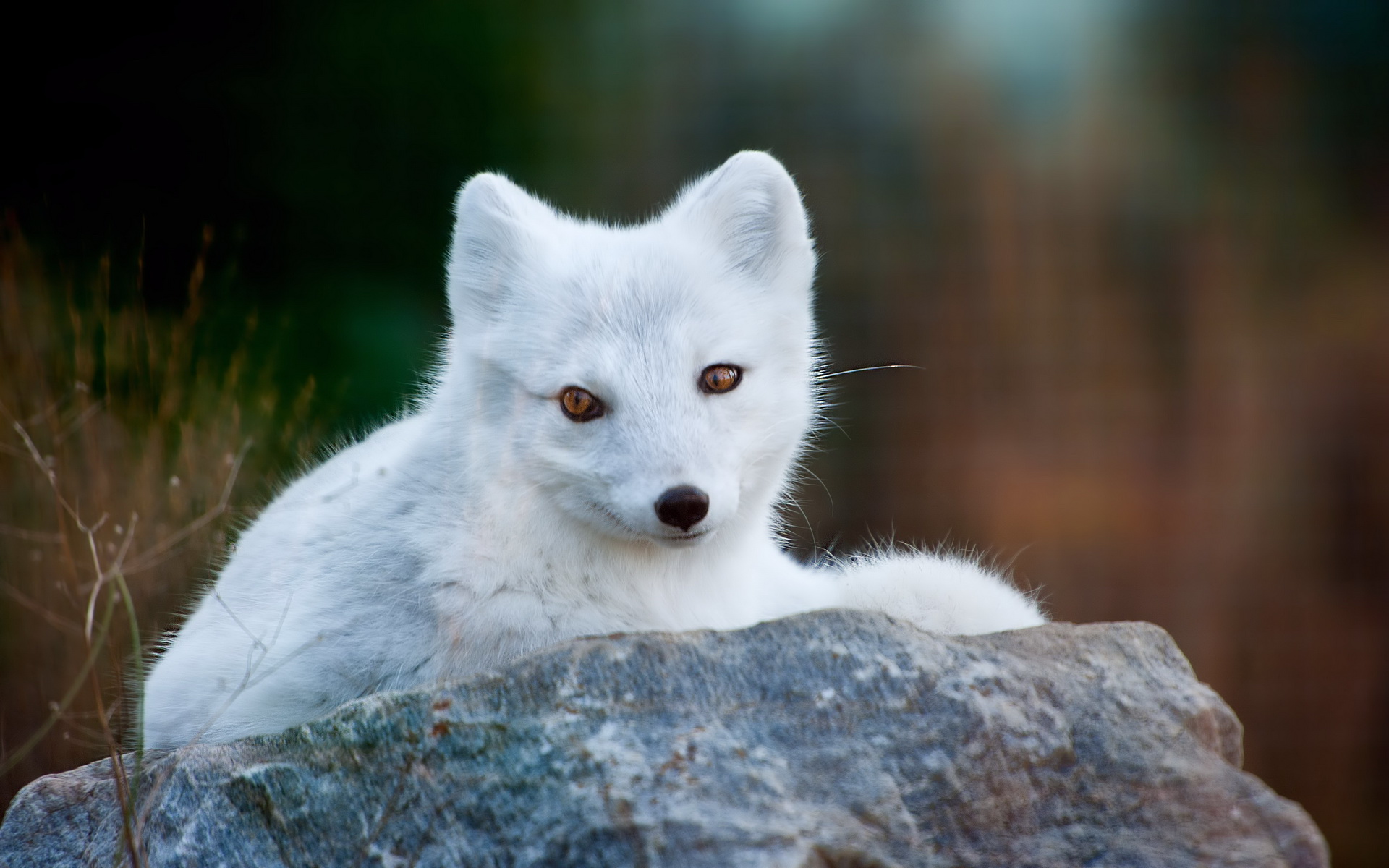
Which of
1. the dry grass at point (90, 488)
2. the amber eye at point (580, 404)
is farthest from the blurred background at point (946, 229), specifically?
the amber eye at point (580, 404)

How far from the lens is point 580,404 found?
192 cm

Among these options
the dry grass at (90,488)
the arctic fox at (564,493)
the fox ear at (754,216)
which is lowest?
the dry grass at (90,488)

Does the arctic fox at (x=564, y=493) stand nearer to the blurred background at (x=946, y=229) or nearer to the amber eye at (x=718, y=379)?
the amber eye at (x=718, y=379)

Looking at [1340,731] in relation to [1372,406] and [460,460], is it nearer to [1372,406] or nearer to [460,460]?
[1372,406]

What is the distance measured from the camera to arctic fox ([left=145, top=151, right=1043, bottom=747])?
187 centimetres

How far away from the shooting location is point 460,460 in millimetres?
2053

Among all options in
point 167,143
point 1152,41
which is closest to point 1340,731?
point 1152,41

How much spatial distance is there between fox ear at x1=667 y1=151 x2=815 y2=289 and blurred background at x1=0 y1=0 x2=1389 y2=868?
1.78m

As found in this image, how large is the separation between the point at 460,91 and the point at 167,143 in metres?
1.03

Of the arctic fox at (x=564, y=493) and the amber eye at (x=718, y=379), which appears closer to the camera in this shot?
the arctic fox at (x=564, y=493)

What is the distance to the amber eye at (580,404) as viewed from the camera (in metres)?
1.92

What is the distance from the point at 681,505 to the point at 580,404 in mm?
255

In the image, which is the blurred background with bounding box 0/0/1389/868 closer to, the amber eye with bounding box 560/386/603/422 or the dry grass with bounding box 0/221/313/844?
the dry grass with bounding box 0/221/313/844

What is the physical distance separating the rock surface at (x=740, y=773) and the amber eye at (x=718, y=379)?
1.63 feet
